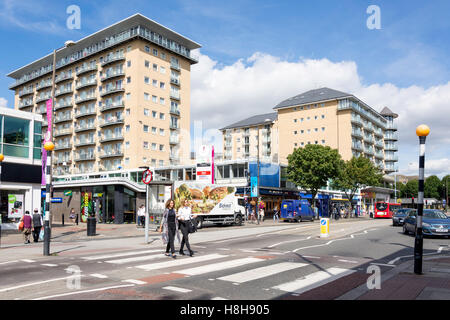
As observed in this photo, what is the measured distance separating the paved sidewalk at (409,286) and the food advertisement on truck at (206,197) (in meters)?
17.3

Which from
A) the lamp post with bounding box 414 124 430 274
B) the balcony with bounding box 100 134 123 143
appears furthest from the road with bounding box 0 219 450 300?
the balcony with bounding box 100 134 123 143

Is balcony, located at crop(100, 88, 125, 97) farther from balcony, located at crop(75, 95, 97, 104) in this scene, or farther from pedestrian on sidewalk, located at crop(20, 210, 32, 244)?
pedestrian on sidewalk, located at crop(20, 210, 32, 244)

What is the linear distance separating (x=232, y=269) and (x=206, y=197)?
1823 centimetres

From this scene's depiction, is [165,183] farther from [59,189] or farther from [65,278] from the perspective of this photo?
[59,189]

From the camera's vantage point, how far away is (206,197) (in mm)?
27938

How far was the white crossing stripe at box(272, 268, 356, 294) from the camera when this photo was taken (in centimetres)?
762

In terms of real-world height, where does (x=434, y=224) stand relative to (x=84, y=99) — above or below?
below

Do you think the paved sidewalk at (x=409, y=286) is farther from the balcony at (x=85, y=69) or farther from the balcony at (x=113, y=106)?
the balcony at (x=85, y=69)

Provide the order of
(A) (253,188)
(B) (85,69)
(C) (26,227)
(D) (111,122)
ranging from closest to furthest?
(C) (26,227), (A) (253,188), (D) (111,122), (B) (85,69)

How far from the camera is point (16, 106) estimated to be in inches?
3447

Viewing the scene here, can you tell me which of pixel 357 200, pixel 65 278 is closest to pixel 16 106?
pixel 357 200

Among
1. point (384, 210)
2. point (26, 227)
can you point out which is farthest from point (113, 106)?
point (26, 227)

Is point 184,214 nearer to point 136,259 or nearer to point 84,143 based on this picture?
point 136,259
